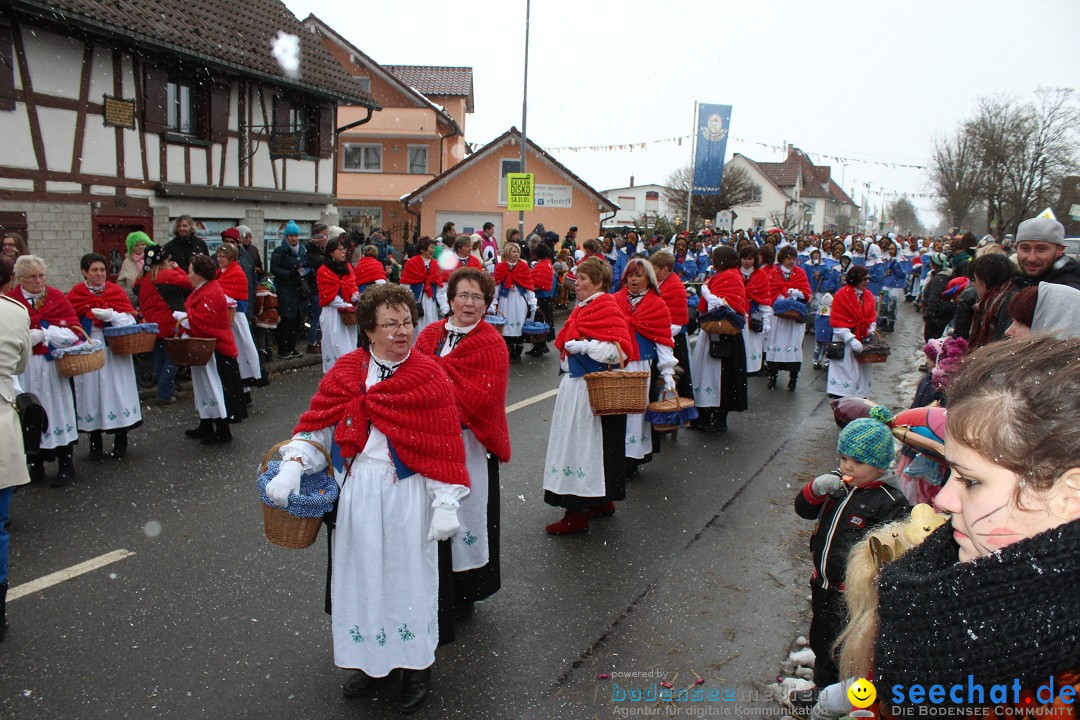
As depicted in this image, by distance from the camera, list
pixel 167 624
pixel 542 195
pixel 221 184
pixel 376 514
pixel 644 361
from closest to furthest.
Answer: pixel 376 514 → pixel 167 624 → pixel 644 361 → pixel 221 184 → pixel 542 195

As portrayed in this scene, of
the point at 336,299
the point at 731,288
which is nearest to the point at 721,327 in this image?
the point at 731,288

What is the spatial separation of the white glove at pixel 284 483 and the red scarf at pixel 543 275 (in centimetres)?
1100

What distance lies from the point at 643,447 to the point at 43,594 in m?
4.75

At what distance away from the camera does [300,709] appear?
388 centimetres

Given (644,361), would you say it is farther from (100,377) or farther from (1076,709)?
(1076,709)

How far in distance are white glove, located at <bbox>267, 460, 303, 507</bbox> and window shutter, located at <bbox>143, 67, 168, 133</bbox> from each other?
14.1 m

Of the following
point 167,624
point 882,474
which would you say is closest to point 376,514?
point 167,624

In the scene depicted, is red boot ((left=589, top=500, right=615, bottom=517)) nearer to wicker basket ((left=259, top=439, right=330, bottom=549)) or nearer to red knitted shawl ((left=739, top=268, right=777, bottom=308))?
wicker basket ((left=259, top=439, right=330, bottom=549))

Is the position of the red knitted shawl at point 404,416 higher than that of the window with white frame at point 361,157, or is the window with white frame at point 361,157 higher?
the window with white frame at point 361,157

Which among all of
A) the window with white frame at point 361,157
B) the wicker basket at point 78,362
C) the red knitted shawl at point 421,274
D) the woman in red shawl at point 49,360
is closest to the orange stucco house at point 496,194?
the window with white frame at point 361,157

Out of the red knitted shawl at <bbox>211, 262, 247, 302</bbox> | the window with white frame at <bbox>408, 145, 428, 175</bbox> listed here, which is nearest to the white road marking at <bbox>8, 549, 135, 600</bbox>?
the red knitted shawl at <bbox>211, 262, 247, 302</bbox>

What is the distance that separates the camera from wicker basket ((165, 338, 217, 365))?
7945 mm

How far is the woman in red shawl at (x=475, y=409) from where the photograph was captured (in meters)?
4.58

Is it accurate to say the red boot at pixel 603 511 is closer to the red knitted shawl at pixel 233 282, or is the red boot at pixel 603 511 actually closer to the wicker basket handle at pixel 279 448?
the wicker basket handle at pixel 279 448
